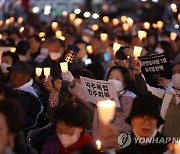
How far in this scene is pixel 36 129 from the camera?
8.39 meters

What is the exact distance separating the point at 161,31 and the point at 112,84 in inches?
408

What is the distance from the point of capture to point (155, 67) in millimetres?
9047

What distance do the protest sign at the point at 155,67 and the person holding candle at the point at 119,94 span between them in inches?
39.1

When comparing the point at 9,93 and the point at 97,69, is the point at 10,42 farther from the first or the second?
the point at 9,93

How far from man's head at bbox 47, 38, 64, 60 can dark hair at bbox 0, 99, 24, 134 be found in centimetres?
655

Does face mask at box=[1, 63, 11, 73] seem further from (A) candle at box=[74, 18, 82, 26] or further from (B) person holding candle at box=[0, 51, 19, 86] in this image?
(A) candle at box=[74, 18, 82, 26]

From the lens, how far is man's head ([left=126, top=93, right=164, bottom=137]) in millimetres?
5824

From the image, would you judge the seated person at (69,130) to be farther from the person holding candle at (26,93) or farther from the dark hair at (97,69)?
the dark hair at (97,69)

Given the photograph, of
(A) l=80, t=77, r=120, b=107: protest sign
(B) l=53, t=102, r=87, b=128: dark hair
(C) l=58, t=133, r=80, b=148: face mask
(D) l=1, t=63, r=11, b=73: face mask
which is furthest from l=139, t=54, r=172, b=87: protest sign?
(C) l=58, t=133, r=80, b=148: face mask

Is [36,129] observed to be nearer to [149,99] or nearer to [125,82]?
[125,82]

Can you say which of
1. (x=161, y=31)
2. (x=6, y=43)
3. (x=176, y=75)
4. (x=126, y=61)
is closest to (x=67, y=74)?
(x=176, y=75)

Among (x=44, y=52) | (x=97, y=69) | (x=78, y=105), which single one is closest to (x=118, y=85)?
(x=78, y=105)

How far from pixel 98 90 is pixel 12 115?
289 centimetres

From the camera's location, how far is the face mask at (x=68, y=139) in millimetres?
5781
